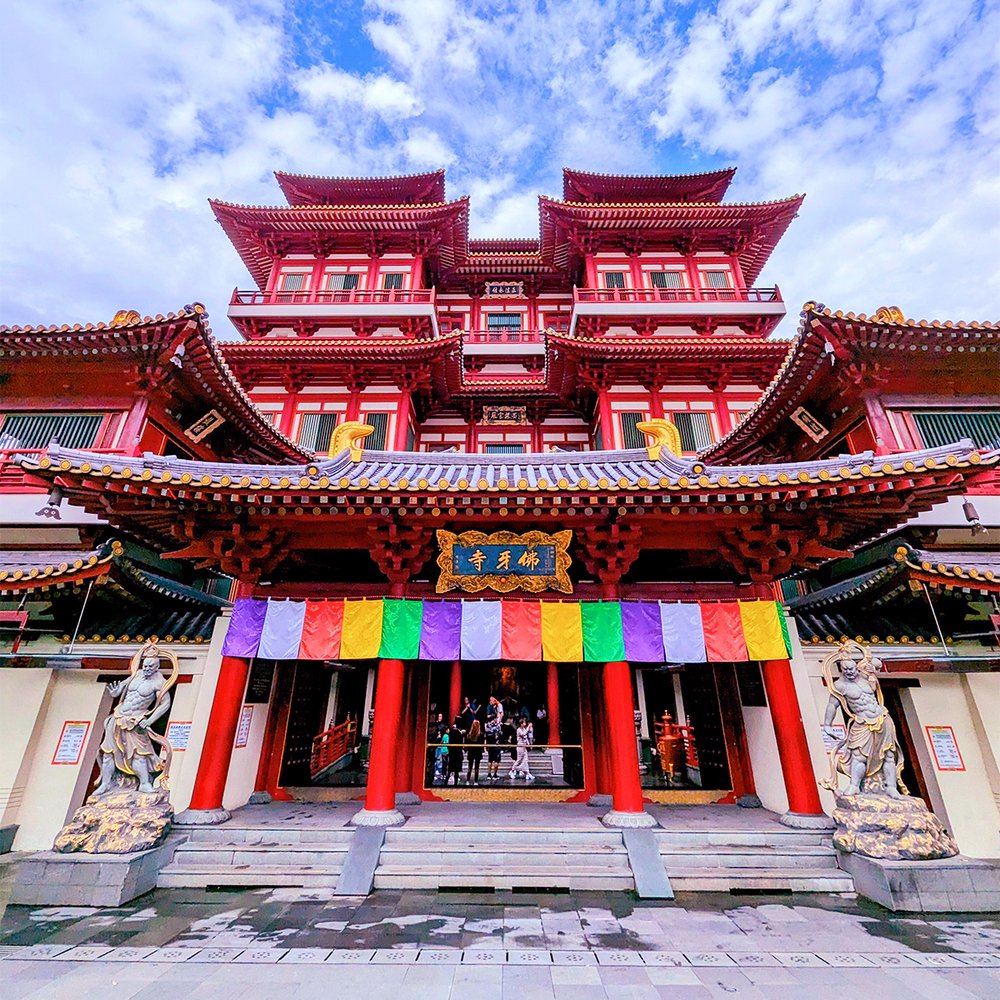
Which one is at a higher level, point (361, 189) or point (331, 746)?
point (361, 189)

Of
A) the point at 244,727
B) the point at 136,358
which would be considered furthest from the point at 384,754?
the point at 136,358

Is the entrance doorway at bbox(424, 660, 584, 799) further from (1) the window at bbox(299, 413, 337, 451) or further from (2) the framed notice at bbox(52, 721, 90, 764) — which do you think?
(1) the window at bbox(299, 413, 337, 451)

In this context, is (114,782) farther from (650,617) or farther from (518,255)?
(518,255)

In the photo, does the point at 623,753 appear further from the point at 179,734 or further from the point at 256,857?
the point at 179,734

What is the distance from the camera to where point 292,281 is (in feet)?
78.3

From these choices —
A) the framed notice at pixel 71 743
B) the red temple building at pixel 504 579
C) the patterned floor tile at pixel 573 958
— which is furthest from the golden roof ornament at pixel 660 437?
the framed notice at pixel 71 743

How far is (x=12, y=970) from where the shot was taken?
5148 mm

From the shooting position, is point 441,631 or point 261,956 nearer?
point 261,956

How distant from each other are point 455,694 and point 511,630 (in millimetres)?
10233

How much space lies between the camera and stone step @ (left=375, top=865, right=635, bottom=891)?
7379 millimetres

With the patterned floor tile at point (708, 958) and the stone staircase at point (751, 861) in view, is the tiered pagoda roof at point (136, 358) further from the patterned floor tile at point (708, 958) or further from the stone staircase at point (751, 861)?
the patterned floor tile at point (708, 958)

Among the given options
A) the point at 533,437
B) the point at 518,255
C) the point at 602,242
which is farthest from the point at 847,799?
the point at 518,255

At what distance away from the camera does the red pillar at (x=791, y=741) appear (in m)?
8.53

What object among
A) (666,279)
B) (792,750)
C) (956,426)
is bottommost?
(792,750)
